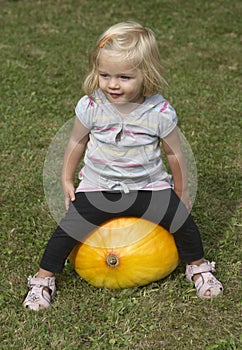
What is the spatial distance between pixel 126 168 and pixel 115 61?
0.61 m

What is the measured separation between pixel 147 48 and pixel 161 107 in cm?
34

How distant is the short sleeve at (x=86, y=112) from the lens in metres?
3.49

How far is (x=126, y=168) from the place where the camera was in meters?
3.49

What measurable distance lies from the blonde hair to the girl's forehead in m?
0.01

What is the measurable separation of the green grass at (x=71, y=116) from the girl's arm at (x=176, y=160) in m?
0.52

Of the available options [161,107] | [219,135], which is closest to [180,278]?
[161,107]

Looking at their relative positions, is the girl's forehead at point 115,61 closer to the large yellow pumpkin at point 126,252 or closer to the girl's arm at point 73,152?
the girl's arm at point 73,152

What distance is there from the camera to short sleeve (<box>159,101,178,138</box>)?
344 cm

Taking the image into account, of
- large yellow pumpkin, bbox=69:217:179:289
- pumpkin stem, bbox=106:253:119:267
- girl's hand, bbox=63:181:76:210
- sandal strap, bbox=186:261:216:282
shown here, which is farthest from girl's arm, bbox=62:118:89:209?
sandal strap, bbox=186:261:216:282

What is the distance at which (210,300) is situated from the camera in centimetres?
353

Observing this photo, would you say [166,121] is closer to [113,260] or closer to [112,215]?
[112,215]

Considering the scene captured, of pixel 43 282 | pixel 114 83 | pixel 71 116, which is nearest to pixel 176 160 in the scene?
pixel 114 83

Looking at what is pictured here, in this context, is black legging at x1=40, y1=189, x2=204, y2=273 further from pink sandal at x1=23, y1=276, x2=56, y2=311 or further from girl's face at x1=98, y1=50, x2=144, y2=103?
girl's face at x1=98, y1=50, x2=144, y2=103

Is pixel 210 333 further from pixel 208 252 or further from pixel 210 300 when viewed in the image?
pixel 208 252
